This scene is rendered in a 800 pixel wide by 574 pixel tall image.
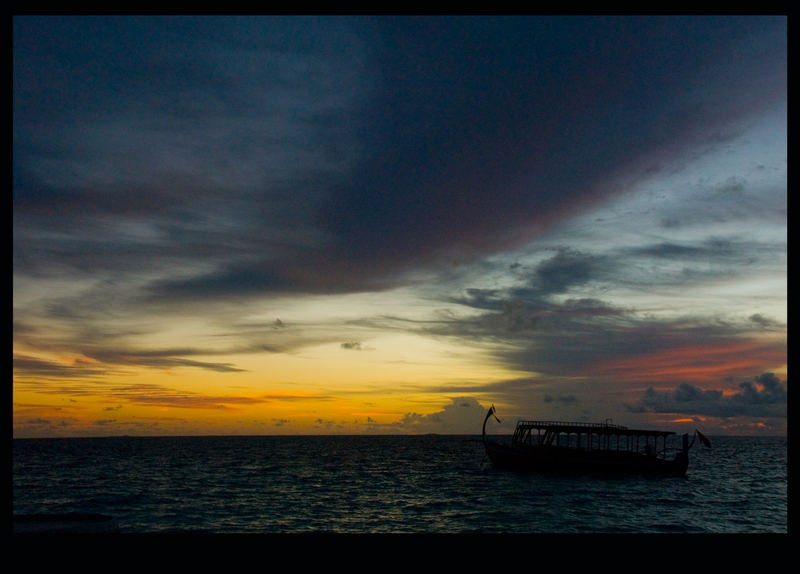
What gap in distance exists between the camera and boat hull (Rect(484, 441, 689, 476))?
228 feet

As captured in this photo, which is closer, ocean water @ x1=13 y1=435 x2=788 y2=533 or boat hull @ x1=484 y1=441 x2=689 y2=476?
ocean water @ x1=13 y1=435 x2=788 y2=533

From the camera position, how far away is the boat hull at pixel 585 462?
69.6m

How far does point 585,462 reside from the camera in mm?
69562

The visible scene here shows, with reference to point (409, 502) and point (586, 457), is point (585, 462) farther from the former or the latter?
point (409, 502)

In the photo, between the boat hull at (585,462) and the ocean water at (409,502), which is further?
the boat hull at (585,462)

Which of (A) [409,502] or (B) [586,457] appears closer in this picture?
(A) [409,502]

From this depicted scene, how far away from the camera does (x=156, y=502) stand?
51.9 m

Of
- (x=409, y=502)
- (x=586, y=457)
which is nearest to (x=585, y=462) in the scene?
(x=586, y=457)

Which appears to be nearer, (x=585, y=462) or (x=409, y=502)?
(x=409, y=502)

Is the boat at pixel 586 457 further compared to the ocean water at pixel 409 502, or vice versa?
the boat at pixel 586 457

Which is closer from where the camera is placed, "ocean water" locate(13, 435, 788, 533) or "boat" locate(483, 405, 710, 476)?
"ocean water" locate(13, 435, 788, 533)
